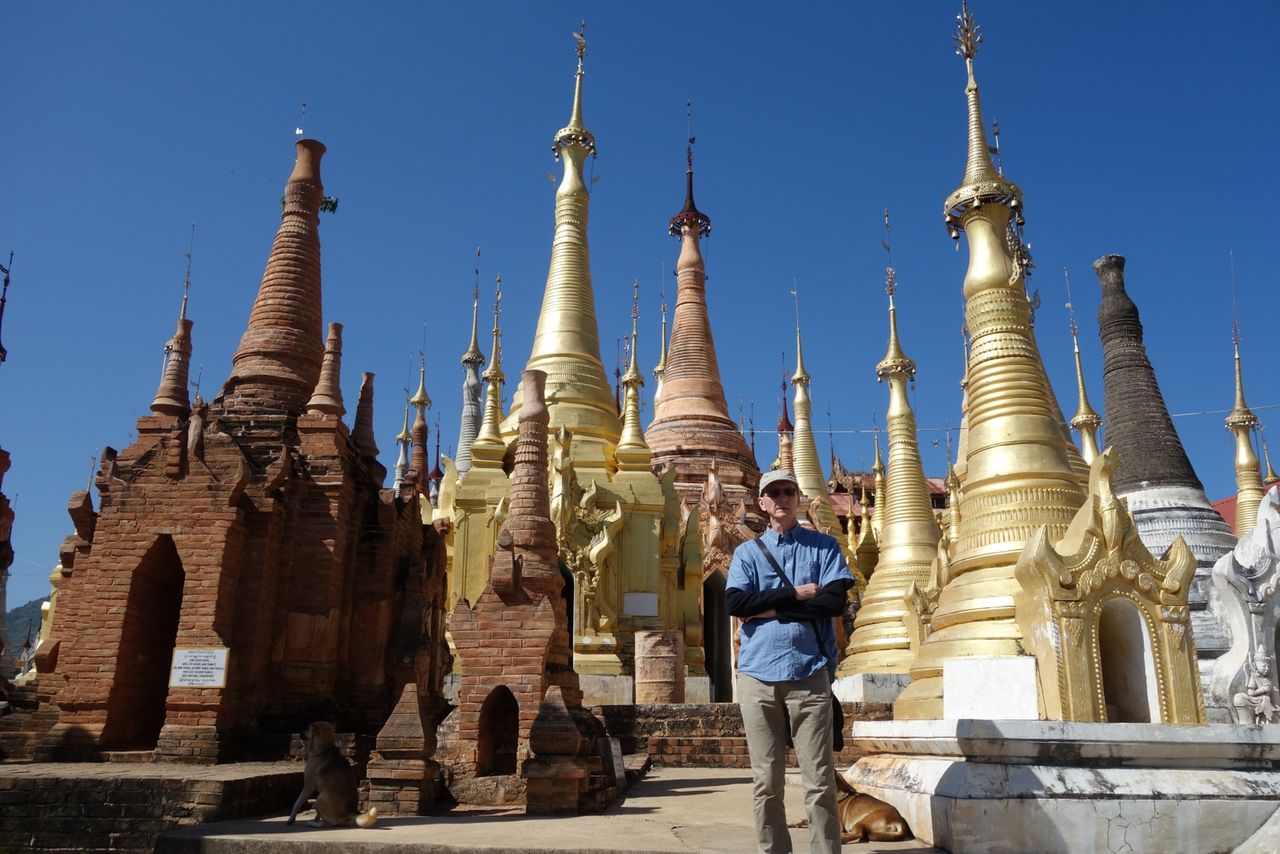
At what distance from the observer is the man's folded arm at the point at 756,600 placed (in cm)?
438

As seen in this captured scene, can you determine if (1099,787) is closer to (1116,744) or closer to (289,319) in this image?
(1116,744)

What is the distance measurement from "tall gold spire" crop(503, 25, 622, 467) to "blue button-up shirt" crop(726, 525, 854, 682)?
17.0 meters

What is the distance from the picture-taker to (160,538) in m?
11.9

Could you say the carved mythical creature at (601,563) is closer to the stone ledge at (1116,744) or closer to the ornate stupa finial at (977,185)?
the ornate stupa finial at (977,185)

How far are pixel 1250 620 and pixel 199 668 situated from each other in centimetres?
1188

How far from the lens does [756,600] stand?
14.6 ft

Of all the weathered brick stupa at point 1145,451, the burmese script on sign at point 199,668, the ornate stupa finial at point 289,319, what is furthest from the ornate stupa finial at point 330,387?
the weathered brick stupa at point 1145,451

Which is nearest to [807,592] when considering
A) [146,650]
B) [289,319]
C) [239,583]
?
[239,583]

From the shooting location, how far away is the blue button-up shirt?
4324mm

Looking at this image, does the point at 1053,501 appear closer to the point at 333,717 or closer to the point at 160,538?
the point at 333,717

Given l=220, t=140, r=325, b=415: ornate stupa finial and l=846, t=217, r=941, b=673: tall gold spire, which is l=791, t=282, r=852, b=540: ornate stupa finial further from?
l=220, t=140, r=325, b=415: ornate stupa finial

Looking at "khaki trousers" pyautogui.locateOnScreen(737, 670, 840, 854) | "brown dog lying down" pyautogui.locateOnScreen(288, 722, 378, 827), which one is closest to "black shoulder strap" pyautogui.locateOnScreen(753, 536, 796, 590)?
"khaki trousers" pyautogui.locateOnScreen(737, 670, 840, 854)

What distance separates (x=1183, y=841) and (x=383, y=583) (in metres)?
10.1

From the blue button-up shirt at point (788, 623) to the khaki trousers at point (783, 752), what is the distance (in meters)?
0.07
